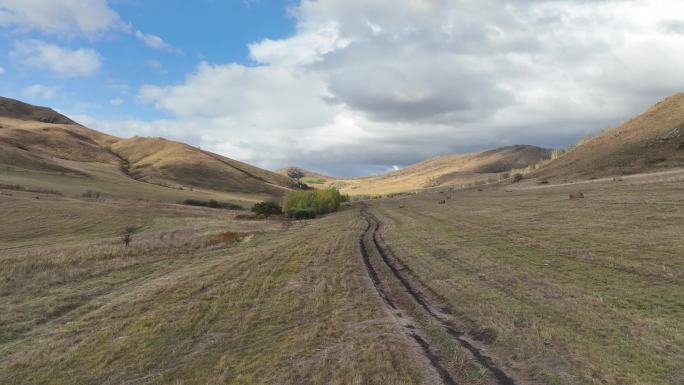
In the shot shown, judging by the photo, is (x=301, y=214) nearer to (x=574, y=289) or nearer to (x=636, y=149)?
(x=636, y=149)

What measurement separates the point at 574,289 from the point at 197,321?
1270 cm

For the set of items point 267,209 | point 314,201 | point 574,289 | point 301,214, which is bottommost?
point 574,289

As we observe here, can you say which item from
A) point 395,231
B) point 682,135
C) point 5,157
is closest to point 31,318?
point 395,231

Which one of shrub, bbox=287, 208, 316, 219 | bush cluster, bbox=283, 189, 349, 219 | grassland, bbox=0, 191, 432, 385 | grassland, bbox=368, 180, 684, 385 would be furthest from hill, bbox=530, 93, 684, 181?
grassland, bbox=0, 191, 432, 385

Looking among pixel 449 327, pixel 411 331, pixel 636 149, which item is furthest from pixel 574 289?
pixel 636 149

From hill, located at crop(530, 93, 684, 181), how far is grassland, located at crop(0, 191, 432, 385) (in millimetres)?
53810

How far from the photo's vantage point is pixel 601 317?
11.9m

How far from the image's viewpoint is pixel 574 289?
14625 millimetres

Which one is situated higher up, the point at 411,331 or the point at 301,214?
the point at 301,214

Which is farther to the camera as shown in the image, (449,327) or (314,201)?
(314,201)

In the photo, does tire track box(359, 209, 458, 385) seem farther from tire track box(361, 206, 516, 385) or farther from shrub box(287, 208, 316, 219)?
shrub box(287, 208, 316, 219)

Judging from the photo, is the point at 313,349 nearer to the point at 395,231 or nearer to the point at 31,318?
the point at 31,318

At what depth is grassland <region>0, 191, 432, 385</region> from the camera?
9828 mm

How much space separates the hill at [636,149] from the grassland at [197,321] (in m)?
53.8
